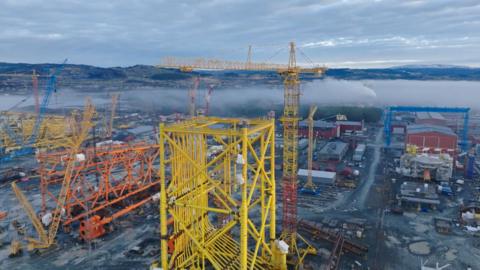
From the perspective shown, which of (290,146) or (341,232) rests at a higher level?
(290,146)

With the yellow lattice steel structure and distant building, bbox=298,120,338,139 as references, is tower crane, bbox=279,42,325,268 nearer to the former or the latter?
the yellow lattice steel structure

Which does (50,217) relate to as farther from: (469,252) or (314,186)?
(469,252)

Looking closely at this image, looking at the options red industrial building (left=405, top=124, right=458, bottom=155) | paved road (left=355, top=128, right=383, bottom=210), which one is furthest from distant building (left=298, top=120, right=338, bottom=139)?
red industrial building (left=405, top=124, right=458, bottom=155)

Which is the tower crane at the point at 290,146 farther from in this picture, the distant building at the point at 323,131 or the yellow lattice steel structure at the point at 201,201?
the distant building at the point at 323,131

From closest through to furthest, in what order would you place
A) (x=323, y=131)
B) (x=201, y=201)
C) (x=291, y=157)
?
1. (x=201, y=201)
2. (x=291, y=157)
3. (x=323, y=131)

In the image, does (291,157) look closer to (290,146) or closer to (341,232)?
(290,146)

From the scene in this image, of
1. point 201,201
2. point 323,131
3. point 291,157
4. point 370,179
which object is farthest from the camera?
point 323,131

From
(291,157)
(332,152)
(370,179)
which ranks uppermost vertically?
(291,157)

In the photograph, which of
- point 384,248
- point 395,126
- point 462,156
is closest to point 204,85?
point 395,126

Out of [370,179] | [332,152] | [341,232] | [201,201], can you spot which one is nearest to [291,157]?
[341,232]
